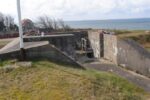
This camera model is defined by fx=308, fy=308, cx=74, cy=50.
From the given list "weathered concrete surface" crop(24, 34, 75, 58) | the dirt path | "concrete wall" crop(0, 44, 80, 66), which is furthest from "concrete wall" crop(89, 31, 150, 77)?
"concrete wall" crop(0, 44, 80, 66)

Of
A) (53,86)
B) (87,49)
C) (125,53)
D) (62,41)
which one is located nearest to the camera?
(53,86)

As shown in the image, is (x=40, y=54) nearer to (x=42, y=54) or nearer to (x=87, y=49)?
(x=42, y=54)

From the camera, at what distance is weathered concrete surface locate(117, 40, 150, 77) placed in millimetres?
15523

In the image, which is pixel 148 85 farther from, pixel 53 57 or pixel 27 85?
pixel 27 85

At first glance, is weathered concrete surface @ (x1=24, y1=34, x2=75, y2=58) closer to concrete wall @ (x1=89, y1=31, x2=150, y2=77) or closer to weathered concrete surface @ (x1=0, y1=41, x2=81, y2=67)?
weathered concrete surface @ (x1=0, y1=41, x2=81, y2=67)

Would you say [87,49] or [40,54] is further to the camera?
[87,49]

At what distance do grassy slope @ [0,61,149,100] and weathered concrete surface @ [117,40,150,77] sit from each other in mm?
8359

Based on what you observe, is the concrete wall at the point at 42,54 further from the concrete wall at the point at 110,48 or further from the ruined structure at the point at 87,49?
the concrete wall at the point at 110,48

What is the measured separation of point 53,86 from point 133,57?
10778mm

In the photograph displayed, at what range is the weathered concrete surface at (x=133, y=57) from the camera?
1552cm

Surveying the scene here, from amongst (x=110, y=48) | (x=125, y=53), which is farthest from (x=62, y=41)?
(x=110, y=48)

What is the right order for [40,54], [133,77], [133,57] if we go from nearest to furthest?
[40,54] < [133,77] < [133,57]

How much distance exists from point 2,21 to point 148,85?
122 ft

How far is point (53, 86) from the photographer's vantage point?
6.71 meters
